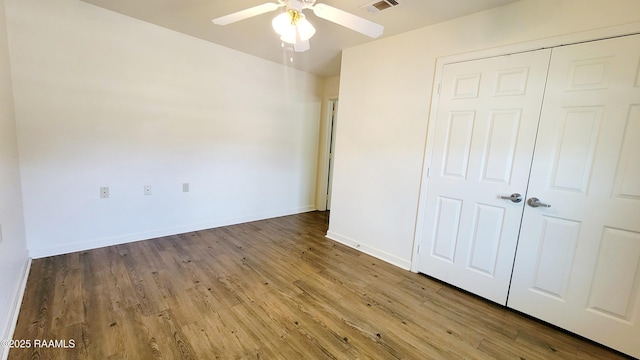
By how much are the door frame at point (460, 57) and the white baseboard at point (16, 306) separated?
9.87 feet

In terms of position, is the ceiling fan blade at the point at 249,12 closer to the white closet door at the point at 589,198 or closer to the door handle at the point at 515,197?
the white closet door at the point at 589,198

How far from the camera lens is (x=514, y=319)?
2.04 m

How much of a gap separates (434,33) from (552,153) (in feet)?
4.84

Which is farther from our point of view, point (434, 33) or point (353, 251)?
point (353, 251)

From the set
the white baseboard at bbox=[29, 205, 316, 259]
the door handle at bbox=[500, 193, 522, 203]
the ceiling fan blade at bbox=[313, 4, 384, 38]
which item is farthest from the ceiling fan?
the white baseboard at bbox=[29, 205, 316, 259]

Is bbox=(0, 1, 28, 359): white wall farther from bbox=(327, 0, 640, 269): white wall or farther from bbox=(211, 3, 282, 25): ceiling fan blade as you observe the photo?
bbox=(327, 0, 640, 269): white wall

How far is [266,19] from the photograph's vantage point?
2.57 m

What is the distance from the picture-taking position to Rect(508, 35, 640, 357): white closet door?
167cm

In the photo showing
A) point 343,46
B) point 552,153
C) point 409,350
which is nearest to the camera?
point 409,350

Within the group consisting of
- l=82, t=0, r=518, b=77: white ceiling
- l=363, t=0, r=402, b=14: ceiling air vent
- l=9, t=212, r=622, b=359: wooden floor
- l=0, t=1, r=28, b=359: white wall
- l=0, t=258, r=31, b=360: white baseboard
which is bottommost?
l=9, t=212, r=622, b=359: wooden floor

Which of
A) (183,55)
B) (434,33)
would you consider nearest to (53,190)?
(183,55)

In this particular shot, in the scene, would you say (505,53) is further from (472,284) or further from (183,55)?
(183,55)

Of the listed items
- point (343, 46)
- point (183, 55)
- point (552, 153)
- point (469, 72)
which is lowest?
point (552, 153)

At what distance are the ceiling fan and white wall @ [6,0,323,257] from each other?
175 cm
